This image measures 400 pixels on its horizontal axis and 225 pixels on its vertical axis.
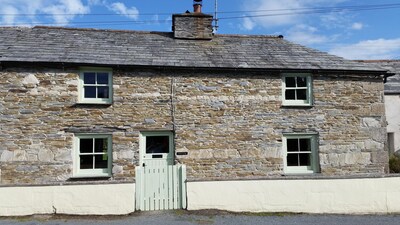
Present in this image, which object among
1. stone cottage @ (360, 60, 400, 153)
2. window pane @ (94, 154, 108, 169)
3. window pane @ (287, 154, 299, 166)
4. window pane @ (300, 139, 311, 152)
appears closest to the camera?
window pane @ (94, 154, 108, 169)

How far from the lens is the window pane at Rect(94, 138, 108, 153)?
11.1 metres

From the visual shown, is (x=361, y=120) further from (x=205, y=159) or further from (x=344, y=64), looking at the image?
(x=205, y=159)

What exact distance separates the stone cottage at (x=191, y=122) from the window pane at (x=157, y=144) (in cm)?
5

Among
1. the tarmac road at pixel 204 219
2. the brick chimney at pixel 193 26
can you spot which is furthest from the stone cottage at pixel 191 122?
the brick chimney at pixel 193 26

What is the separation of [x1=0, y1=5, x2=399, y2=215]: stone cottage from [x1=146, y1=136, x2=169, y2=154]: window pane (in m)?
0.05

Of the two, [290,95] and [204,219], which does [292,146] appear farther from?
[204,219]

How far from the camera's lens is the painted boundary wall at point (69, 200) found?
8477 millimetres

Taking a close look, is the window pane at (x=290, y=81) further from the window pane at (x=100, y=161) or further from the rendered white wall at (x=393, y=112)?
the rendered white wall at (x=393, y=112)

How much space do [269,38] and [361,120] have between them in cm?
534

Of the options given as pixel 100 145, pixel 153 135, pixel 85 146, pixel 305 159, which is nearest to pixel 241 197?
pixel 153 135

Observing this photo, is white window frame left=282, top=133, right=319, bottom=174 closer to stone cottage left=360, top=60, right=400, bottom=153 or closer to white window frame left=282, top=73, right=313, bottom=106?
white window frame left=282, top=73, right=313, bottom=106

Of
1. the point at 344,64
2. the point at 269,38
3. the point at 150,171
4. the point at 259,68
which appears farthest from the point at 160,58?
the point at 344,64

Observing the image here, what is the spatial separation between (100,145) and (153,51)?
3.94 m

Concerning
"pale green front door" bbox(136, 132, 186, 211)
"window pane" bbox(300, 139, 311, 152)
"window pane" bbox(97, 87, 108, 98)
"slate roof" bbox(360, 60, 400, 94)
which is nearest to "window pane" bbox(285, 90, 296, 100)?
"window pane" bbox(300, 139, 311, 152)
